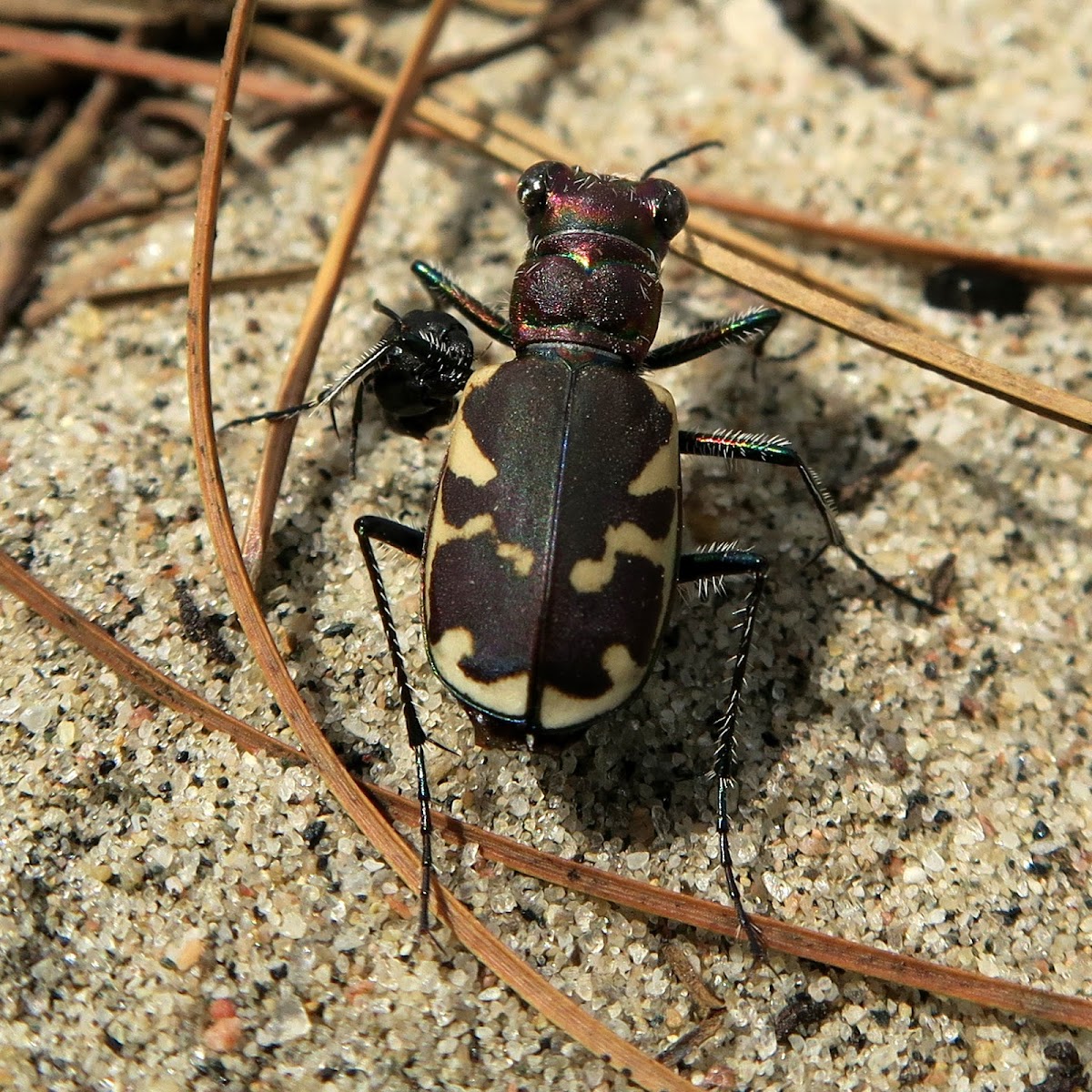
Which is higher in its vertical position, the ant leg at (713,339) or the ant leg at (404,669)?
the ant leg at (713,339)

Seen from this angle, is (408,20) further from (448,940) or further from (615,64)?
(448,940)

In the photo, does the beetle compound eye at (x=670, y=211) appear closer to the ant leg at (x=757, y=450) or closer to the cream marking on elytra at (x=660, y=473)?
the ant leg at (x=757, y=450)

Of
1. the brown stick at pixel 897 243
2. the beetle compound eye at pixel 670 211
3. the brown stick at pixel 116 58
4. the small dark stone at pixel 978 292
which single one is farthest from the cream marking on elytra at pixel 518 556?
the brown stick at pixel 116 58

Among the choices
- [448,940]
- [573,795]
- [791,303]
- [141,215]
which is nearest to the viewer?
[448,940]

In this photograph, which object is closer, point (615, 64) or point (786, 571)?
point (786, 571)

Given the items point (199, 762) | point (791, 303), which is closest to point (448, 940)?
point (199, 762)

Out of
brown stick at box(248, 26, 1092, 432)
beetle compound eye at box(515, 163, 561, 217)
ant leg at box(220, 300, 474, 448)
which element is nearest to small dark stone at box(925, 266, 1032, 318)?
brown stick at box(248, 26, 1092, 432)

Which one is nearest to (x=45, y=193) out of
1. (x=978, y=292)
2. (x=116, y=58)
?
(x=116, y=58)
